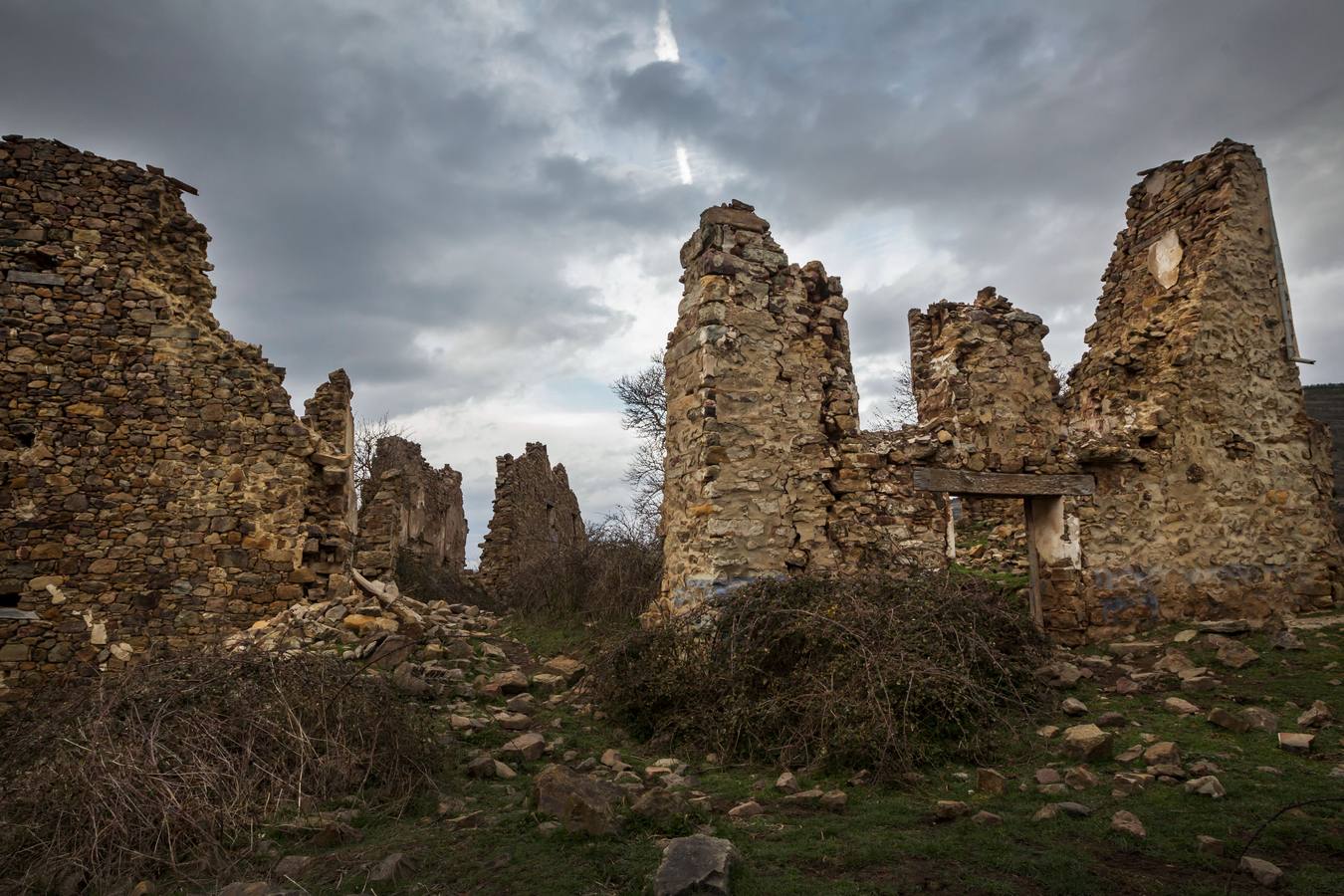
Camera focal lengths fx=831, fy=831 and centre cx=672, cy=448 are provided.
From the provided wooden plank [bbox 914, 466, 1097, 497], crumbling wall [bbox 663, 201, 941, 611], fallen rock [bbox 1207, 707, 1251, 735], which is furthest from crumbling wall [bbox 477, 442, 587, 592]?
fallen rock [bbox 1207, 707, 1251, 735]

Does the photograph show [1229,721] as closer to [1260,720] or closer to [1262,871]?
[1260,720]

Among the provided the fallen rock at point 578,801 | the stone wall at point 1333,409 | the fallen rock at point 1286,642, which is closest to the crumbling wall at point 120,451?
the fallen rock at point 578,801

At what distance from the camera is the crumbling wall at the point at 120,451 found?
8.02 metres

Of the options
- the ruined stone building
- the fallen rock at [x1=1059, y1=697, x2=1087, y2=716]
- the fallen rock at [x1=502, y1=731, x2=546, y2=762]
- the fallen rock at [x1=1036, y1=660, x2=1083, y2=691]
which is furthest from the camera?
the ruined stone building

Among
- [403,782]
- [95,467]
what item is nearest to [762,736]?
[403,782]

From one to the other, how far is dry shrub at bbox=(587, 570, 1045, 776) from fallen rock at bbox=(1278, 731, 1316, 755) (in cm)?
138

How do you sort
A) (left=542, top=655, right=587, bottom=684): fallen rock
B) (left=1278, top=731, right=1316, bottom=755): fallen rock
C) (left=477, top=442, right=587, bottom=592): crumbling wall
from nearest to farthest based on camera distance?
(left=1278, top=731, right=1316, bottom=755): fallen rock → (left=542, top=655, right=587, bottom=684): fallen rock → (left=477, top=442, right=587, bottom=592): crumbling wall

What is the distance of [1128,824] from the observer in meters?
3.71

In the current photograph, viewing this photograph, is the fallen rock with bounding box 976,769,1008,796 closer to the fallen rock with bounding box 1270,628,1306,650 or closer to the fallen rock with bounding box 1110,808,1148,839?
the fallen rock with bounding box 1110,808,1148,839

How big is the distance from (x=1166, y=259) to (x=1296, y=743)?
261 inches

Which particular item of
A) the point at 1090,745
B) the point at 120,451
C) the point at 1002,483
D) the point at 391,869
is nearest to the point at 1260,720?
the point at 1090,745

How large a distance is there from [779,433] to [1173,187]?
6.19m

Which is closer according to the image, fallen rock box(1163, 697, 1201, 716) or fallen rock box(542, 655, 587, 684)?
fallen rock box(1163, 697, 1201, 716)

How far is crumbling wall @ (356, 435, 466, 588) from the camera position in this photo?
40.2 ft
